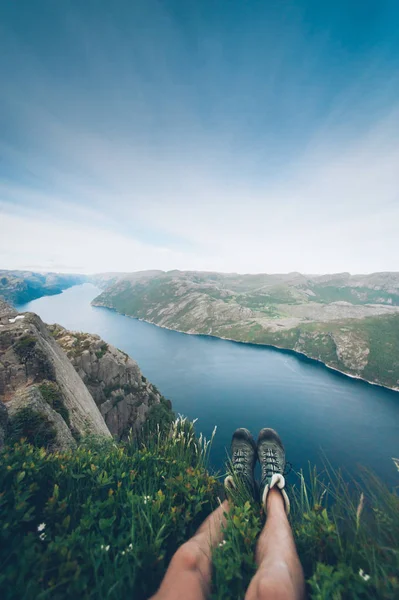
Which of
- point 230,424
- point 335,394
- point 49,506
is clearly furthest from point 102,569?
point 335,394

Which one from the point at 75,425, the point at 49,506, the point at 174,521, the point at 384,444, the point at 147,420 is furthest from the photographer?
the point at 384,444

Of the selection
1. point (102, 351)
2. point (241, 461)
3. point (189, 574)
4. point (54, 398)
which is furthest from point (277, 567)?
point (102, 351)

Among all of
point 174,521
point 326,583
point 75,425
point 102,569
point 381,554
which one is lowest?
point 75,425

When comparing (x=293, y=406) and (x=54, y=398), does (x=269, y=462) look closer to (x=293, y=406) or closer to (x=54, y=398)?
(x=54, y=398)

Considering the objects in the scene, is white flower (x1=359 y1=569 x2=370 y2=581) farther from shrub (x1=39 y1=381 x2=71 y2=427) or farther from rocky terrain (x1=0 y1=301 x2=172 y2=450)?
shrub (x1=39 y1=381 x2=71 y2=427)

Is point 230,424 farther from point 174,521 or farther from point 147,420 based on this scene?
point 174,521

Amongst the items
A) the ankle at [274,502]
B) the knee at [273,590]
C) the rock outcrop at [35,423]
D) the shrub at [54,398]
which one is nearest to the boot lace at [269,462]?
the ankle at [274,502]

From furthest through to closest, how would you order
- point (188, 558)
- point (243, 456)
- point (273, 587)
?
point (243, 456) < point (188, 558) < point (273, 587)
